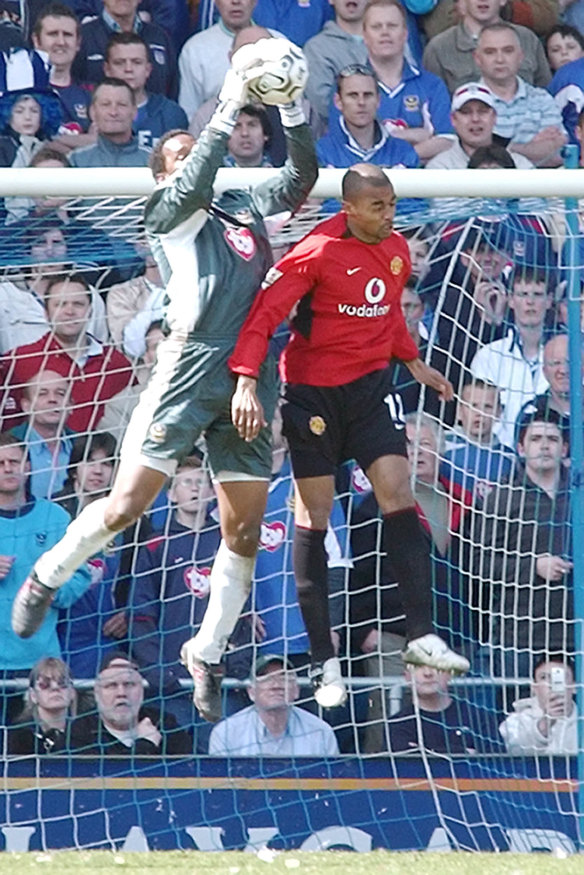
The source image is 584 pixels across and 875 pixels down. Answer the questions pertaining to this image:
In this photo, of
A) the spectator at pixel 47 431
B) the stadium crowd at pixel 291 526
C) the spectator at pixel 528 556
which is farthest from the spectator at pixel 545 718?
the spectator at pixel 47 431

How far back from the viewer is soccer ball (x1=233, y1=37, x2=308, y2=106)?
586cm

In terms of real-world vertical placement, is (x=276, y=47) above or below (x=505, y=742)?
above

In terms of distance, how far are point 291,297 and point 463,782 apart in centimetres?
244

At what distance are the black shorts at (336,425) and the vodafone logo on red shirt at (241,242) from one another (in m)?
0.49

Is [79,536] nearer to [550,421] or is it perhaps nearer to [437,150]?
[550,421]

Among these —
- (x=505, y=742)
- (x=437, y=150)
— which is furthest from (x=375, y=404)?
(x=437, y=150)

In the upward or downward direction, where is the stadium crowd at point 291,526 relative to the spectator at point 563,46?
downward

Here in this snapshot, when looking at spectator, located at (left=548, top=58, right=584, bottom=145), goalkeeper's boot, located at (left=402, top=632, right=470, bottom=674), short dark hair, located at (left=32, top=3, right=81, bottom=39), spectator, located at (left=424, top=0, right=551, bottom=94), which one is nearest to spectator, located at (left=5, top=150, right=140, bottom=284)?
goalkeeper's boot, located at (left=402, top=632, right=470, bottom=674)

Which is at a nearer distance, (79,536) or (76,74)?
(79,536)

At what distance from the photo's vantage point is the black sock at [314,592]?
6.41m

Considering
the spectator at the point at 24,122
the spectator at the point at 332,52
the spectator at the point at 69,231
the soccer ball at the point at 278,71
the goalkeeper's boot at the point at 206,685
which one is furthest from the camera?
the spectator at the point at 332,52

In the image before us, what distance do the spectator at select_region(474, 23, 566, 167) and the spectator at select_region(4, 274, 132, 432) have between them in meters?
3.21

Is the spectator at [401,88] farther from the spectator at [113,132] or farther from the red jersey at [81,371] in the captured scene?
the red jersey at [81,371]

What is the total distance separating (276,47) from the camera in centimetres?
587
